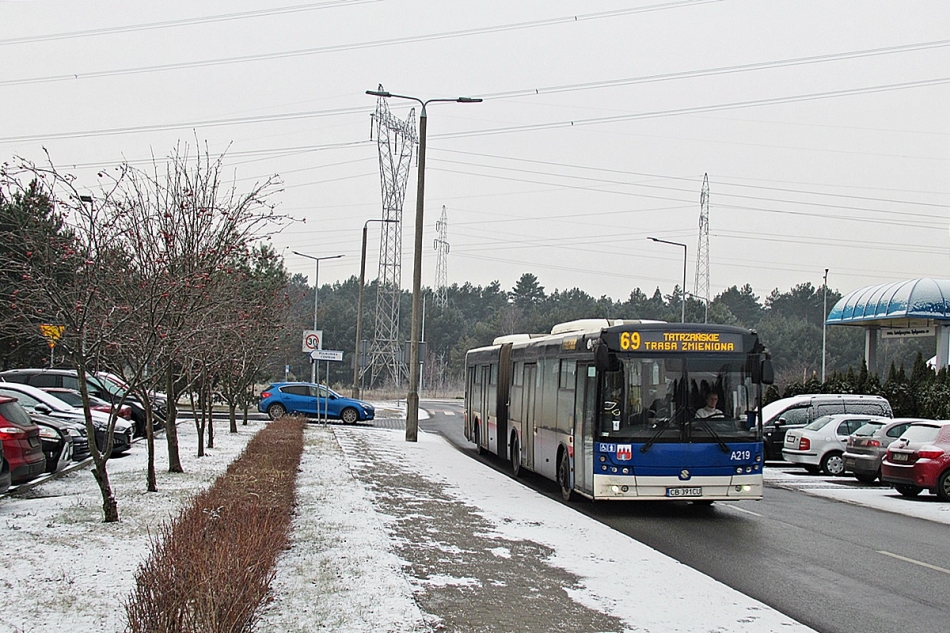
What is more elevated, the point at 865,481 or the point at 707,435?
the point at 707,435

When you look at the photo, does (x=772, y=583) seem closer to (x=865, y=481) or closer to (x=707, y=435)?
(x=707, y=435)

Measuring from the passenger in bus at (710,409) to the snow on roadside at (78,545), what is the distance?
749 cm

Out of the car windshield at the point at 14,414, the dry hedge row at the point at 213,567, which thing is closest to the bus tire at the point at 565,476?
the dry hedge row at the point at 213,567

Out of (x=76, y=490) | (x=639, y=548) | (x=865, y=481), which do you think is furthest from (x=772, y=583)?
(x=865, y=481)

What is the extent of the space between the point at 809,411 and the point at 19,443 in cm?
2143

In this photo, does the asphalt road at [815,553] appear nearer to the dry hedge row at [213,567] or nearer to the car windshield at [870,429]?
the car windshield at [870,429]

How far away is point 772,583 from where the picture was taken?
10.0m

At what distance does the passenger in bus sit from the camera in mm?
14789

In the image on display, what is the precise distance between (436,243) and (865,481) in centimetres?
6795

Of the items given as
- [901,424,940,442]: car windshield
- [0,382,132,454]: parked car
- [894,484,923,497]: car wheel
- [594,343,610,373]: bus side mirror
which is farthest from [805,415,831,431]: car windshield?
[0,382,132,454]: parked car

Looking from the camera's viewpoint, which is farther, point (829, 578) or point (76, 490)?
point (76, 490)

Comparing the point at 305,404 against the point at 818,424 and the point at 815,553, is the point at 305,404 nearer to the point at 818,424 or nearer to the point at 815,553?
the point at 818,424

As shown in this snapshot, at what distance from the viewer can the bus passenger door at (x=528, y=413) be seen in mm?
19688

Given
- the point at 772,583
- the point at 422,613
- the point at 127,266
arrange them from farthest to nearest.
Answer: the point at 127,266, the point at 772,583, the point at 422,613
